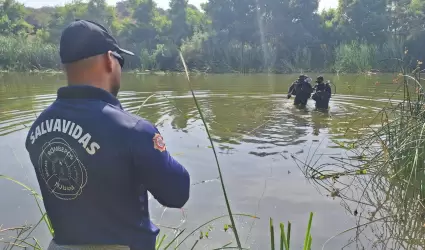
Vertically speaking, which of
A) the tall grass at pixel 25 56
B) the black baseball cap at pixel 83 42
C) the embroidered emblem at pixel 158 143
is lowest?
the embroidered emblem at pixel 158 143

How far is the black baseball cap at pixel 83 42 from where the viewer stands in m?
1.71

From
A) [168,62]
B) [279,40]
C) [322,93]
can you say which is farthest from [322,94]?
[279,40]

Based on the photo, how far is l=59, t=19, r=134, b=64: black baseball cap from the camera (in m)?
1.71

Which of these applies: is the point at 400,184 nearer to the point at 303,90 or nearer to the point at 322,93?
the point at 322,93

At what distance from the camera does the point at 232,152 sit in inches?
265

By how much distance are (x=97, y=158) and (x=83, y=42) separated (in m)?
0.47

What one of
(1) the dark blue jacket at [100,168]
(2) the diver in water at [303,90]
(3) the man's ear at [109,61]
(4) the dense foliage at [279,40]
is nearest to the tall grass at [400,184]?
(1) the dark blue jacket at [100,168]

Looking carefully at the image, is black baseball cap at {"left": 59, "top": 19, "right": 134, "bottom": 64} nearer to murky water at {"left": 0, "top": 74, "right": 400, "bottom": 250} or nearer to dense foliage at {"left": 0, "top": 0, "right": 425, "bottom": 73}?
murky water at {"left": 0, "top": 74, "right": 400, "bottom": 250}

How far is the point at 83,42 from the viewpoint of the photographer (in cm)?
171

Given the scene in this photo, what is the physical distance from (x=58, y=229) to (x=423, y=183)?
3.01m

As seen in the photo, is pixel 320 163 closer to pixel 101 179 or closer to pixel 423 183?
pixel 423 183

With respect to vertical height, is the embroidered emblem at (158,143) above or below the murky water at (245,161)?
above

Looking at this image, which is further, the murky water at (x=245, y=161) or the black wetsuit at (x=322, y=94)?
the black wetsuit at (x=322, y=94)

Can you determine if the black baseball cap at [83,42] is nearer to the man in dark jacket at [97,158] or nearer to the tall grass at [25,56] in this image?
the man in dark jacket at [97,158]
